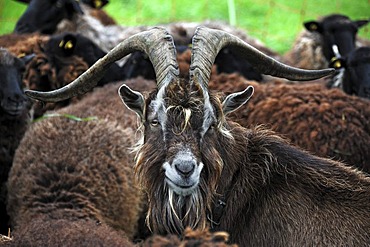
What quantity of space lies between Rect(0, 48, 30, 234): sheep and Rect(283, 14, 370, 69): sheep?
4352mm

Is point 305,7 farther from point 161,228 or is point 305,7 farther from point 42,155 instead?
point 161,228

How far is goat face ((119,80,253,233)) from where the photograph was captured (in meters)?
4.32

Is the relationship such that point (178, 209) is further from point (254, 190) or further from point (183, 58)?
point (183, 58)

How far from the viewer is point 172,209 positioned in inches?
173

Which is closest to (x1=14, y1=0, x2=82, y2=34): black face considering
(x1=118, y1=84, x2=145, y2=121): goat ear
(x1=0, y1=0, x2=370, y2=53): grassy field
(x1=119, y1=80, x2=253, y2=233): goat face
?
(x1=0, y1=0, x2=370, y2=53): grassy field

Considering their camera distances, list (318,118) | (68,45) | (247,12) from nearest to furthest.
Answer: (318,118), (68,45), (247,12)

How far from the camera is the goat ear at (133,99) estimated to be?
470 cm

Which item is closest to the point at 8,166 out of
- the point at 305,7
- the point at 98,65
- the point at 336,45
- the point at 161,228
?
the point at 98,65

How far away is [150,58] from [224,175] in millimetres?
928

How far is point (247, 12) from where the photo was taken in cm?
1554

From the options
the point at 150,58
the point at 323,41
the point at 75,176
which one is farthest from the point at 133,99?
the point at 323,41

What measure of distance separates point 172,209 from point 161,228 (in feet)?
0.69

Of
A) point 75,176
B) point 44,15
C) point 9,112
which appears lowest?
point 75,176

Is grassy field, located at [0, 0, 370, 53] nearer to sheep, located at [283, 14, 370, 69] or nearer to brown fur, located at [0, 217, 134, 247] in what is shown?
sheep, located at [283, 14, 370, 69]
